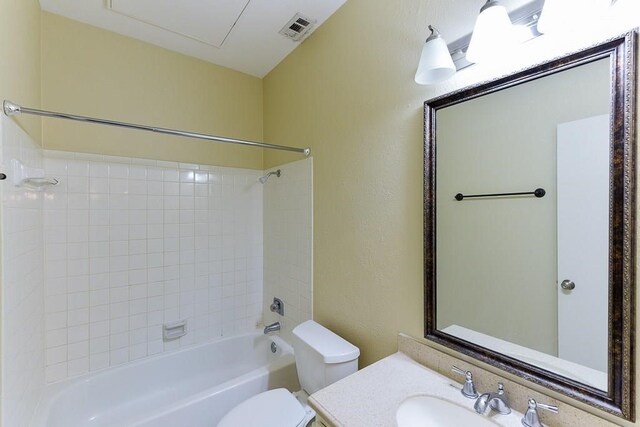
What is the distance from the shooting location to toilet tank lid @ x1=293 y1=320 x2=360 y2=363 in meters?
1.33

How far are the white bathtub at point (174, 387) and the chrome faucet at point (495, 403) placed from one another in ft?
3.90

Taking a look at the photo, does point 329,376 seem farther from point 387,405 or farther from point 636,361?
point 636,361

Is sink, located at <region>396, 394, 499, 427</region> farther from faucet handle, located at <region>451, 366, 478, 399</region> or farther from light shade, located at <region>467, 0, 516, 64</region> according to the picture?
light shade, located at <region>467, 0, 516, 64</region>

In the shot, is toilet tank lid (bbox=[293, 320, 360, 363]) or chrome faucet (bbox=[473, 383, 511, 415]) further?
toilet tank lid (bbox=[293, 320, 360, 363])

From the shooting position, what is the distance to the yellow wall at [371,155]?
1.21 meters

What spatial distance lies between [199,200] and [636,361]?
227cm

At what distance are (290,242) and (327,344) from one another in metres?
0.83

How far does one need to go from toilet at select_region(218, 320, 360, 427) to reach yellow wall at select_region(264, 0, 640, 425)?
0.16m

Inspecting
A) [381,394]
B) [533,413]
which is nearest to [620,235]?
[533,413]

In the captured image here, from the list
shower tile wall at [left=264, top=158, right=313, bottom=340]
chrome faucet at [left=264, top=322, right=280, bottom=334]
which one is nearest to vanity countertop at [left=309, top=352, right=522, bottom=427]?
shower tile wall at [left=264, top=158, right=313, bottom=340]

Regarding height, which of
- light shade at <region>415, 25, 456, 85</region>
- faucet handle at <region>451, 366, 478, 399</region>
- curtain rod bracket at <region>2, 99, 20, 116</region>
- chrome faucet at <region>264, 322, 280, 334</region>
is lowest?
chrome faucet at <region>264, 322, 280, 334</region>

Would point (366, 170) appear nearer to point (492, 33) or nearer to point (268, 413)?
point (492, 33)

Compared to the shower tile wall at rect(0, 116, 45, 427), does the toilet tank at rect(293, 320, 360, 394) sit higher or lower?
lower

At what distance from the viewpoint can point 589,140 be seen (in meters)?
0.77
